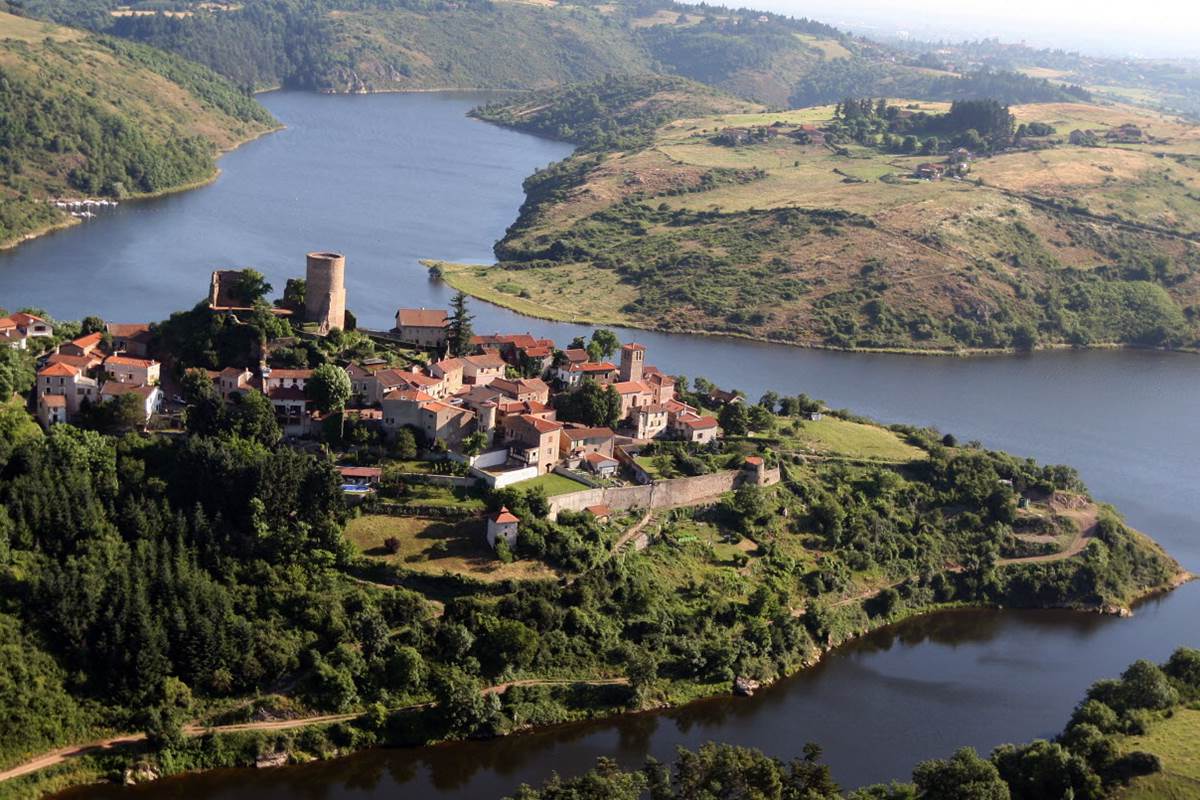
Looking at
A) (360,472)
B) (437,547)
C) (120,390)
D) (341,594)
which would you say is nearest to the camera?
(341,594)

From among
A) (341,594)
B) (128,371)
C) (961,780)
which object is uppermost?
(128,371)

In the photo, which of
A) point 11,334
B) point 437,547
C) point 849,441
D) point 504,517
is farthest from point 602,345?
point 11,334

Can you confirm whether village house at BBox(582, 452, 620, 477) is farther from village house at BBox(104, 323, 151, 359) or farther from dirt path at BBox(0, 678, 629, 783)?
village house at BBox(104, 323, 151, 359)

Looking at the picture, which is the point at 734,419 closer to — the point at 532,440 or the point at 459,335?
the point at 532,440

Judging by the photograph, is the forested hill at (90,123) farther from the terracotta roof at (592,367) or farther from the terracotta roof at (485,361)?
the terracotta roof at (592,367)

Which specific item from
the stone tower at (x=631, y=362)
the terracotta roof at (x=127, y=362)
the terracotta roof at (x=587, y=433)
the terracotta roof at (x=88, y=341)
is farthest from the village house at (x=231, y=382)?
the stone tower at (x=631, y=362)

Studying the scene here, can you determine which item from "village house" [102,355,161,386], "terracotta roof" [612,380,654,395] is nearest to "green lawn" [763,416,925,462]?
"terracotta roof" [612,380,654,395]
